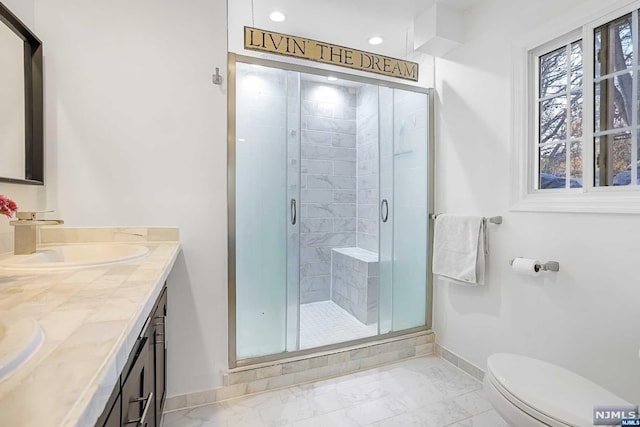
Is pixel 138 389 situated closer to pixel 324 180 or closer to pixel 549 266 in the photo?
pixel 549 266

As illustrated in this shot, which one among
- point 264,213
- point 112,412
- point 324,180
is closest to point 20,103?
point 264,213

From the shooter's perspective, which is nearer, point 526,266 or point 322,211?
point 526,266

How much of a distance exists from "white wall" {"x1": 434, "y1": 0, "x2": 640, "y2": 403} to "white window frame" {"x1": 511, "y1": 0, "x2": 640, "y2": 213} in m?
Answer: 0.05

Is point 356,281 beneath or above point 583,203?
beneath

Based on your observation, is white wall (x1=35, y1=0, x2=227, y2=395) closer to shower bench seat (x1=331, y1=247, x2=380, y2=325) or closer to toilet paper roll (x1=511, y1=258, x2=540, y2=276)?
shower bench seat (x1=331, y1=247, x2=380, y2=325)

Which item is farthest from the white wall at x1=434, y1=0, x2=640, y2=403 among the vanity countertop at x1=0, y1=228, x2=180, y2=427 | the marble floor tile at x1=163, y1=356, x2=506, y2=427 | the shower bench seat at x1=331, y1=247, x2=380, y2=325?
the vanity countertop at x1=0, y1=228, x2=180, y2=427

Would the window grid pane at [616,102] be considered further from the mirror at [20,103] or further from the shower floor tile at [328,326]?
the mirror at [20,103]

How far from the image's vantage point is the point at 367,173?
344 centimetres

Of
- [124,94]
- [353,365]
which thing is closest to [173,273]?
[124,94]

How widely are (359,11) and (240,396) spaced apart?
9.01 feet

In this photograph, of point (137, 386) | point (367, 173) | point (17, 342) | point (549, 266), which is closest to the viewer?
point (17, 342)

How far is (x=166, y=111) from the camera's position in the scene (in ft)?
5.75

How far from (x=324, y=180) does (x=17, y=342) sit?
10.3 ft

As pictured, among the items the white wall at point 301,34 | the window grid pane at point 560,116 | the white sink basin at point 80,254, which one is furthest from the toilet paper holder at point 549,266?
the white sink basin at point 80,254
